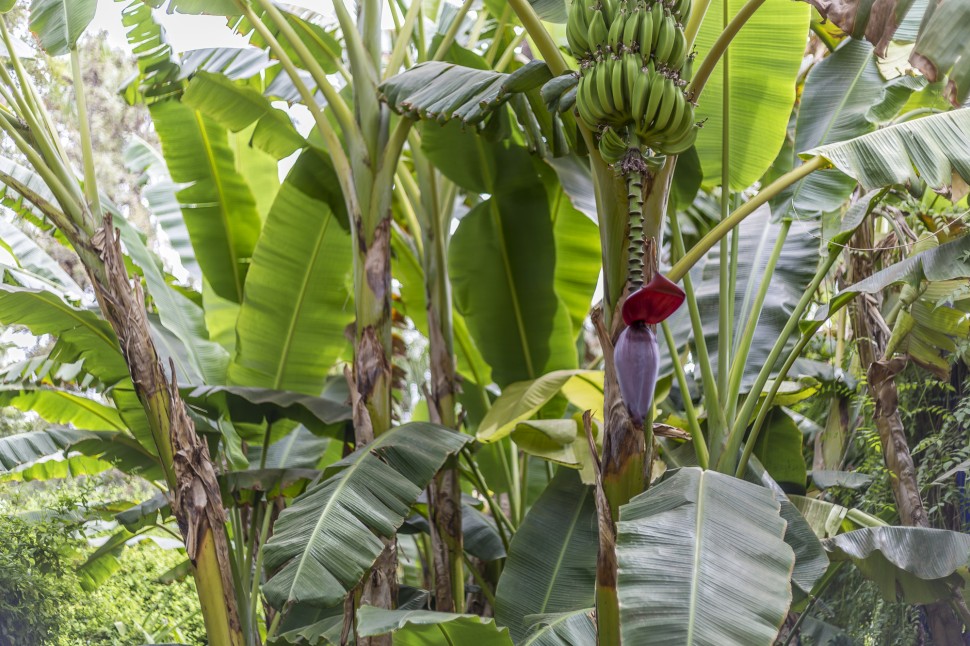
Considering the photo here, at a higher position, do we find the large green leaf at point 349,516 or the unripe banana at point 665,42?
the unripe banana at point 665,42

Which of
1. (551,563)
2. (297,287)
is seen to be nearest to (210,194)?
(297,287)

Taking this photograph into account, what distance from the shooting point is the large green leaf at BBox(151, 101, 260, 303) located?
3.44 metres

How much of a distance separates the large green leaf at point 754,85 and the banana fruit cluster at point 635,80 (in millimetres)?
845

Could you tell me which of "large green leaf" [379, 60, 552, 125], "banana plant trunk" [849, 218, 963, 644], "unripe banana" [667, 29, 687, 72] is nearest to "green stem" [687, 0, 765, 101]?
"unripe banana" [667, 29, 687, 72]

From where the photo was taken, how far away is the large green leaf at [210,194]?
3439 mm

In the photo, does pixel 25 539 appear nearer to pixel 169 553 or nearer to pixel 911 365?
pixel 169 553

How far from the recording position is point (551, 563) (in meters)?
2.44

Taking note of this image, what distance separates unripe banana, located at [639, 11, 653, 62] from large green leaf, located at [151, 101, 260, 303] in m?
2.25

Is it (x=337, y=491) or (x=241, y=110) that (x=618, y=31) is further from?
(x=241, y=110)

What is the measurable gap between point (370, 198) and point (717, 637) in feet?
5.81

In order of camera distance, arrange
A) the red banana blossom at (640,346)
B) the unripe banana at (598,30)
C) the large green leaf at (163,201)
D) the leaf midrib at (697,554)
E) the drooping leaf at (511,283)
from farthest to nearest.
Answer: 1. the large green leaf at (163,201)
2. the drooping leaf at (511,283)
3. the unripe banana at (598,30)
4. the red banana blossom at (640,346)
5. the leaf midrib at (697,554)

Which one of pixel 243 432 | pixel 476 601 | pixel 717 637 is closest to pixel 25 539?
pixel 243 432

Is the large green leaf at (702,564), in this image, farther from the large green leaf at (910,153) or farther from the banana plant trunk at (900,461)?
the banana plant trunk at (900,461)

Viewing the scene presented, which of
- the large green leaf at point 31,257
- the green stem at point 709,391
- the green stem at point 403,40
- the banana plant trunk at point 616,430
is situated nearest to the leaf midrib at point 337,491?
the banana plant trunk at point 616,430
